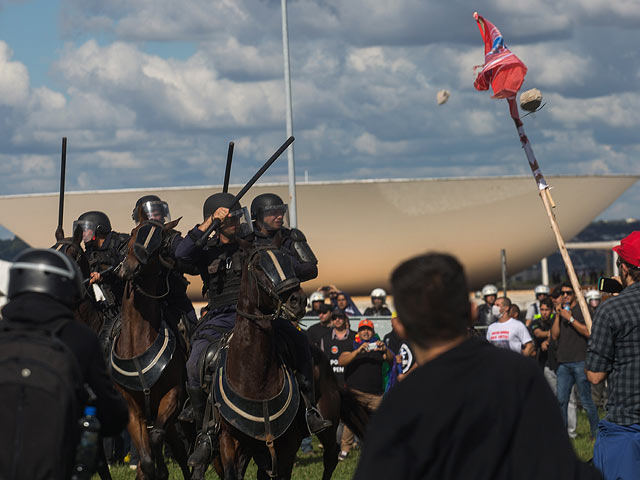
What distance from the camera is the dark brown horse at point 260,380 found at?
24.8 feet

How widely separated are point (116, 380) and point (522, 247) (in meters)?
45.2

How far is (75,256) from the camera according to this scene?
32.6 feet

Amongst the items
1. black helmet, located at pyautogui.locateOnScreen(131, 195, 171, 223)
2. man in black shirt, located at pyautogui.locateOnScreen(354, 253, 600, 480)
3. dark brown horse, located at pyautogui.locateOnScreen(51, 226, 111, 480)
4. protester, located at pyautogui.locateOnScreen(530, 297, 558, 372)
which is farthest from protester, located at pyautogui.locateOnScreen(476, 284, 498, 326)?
man in black shirt, located at pyautogui.locateOnScreen(354, 253, 600, 480)

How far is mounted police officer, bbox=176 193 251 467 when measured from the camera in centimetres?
861

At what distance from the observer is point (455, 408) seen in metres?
3.00

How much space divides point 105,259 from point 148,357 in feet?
6.50

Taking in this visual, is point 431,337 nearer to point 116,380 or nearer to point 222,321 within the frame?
point 222,321

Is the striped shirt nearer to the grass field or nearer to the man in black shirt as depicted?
the man in black shirt

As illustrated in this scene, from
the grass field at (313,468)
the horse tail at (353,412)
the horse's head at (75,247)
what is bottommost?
the grass field at (313,468)

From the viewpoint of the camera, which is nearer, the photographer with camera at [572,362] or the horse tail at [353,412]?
the horse tail at [353,412]

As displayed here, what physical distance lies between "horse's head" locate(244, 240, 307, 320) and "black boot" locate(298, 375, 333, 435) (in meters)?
0.95

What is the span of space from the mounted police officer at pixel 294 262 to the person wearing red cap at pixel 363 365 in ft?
16.2

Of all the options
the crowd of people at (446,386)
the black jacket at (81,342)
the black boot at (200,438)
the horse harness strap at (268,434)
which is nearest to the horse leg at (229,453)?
the black boot at (200,438)

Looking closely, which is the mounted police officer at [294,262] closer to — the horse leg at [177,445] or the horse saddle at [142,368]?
the horse saddle at [142,368]
